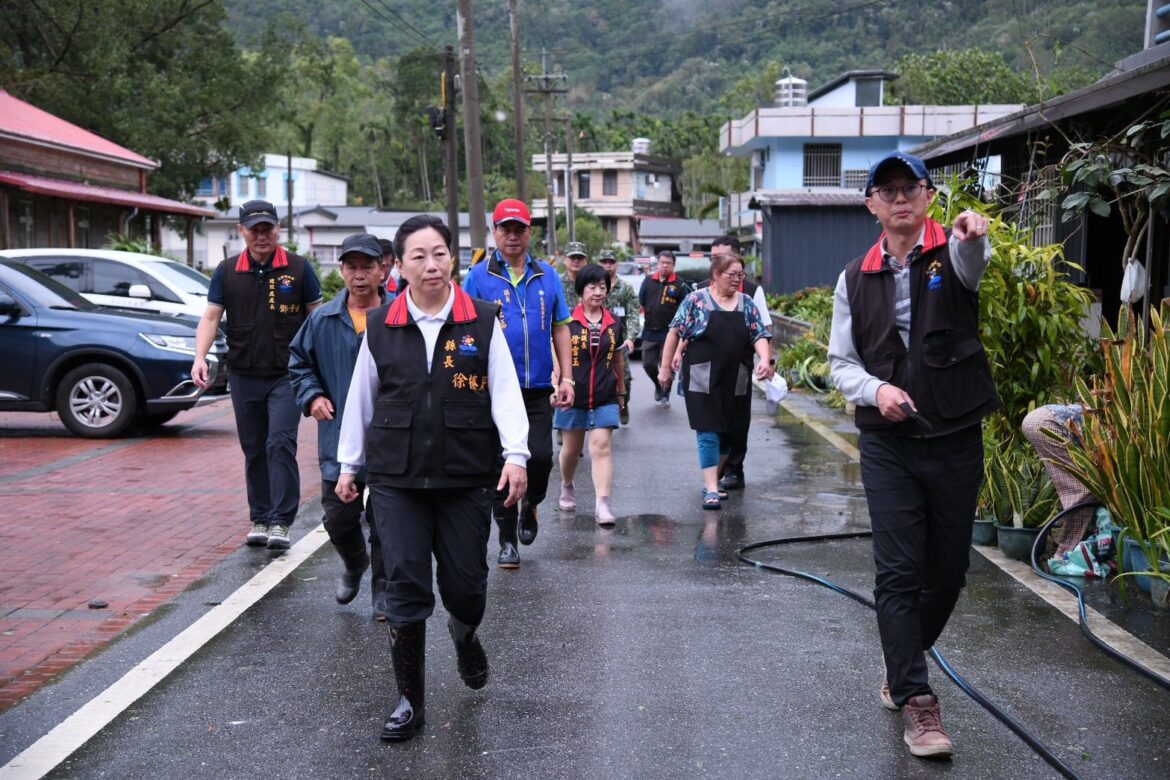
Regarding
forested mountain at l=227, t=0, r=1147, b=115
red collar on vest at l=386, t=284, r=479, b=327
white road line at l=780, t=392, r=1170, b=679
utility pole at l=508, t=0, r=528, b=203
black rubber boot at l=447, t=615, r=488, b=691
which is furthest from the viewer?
forested mountain at l=227, t=0, r=1147, b=115

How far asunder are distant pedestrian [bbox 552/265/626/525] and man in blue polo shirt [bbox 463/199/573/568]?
1.26 m

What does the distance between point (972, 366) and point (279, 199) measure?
8810 centimetres

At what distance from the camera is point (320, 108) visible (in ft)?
321

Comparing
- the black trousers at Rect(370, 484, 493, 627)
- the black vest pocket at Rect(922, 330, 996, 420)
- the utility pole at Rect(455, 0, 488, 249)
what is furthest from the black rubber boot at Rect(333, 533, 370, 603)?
the utility pole at Rect(455, 0, 488, 249)

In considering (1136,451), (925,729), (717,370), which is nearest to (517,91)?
(717,370)

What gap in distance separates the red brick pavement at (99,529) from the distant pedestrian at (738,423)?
3.19 m

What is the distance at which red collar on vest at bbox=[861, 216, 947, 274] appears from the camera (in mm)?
4824

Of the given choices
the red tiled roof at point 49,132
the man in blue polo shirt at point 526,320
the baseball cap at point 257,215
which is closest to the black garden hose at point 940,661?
the man in blue polo shirt at point 526,320

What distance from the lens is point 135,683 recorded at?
18.4 ft

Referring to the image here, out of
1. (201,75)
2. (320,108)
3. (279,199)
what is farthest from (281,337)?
(320,108)

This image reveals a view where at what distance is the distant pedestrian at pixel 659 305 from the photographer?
52.0 ft

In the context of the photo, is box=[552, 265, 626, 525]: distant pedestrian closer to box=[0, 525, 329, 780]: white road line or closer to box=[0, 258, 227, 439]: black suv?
box=[0, 525, 329, 780]: white road line

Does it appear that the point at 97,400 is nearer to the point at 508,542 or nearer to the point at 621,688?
the point at 508,542

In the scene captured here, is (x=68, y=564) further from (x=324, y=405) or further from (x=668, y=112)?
(x=668, y=112)
